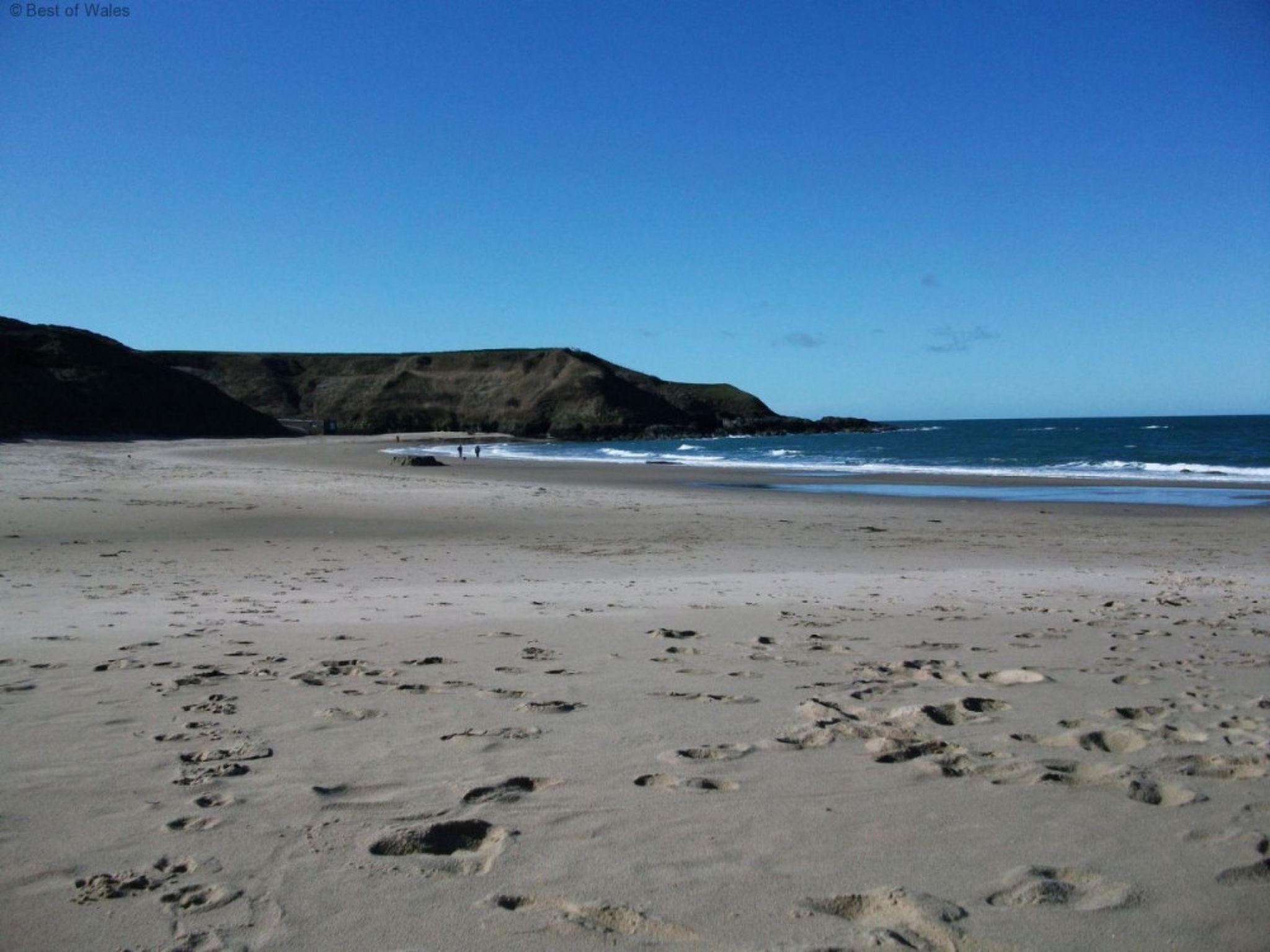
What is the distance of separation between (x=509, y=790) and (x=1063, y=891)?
5.99 ft

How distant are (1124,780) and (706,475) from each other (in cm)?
2932

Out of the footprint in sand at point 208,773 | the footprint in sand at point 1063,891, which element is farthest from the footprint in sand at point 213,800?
the footprint in sand at point 1063,891

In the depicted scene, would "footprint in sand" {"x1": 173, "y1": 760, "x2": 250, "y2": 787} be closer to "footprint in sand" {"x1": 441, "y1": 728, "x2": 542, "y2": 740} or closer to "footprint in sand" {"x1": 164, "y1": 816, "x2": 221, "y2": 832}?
"footprint in sand" {"x1": 164, "y1": 816, "x2": 221, "y2": 832}

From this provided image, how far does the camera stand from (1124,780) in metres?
3.40

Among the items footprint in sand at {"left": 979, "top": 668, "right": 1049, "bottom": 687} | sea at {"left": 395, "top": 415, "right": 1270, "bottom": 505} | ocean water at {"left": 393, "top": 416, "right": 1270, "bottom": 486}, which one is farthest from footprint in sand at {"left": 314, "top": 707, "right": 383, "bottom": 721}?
ocean water at {"left": 393, "top": 416, "right": 1270, "bottom": 486}

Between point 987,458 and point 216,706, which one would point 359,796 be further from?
point 987,458

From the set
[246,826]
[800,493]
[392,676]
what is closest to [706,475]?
[800,493]

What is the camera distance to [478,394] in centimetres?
12875

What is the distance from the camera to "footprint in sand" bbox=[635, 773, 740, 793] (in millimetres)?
3355

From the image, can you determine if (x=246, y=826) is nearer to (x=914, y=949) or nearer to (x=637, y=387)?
(x=914, y=949)

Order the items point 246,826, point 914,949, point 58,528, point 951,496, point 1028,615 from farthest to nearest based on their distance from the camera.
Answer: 1. point 951,496
2. point 58,528
3. point 1028,615
4. point 246,826
5. point 914,949

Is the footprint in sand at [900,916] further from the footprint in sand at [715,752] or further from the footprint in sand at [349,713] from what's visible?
the footprint in sand at [349,713]

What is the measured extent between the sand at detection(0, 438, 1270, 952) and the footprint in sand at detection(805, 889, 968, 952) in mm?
10

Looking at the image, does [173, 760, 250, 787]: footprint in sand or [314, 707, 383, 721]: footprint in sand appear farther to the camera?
[314, 707, 383, 721]: footprint in sand
